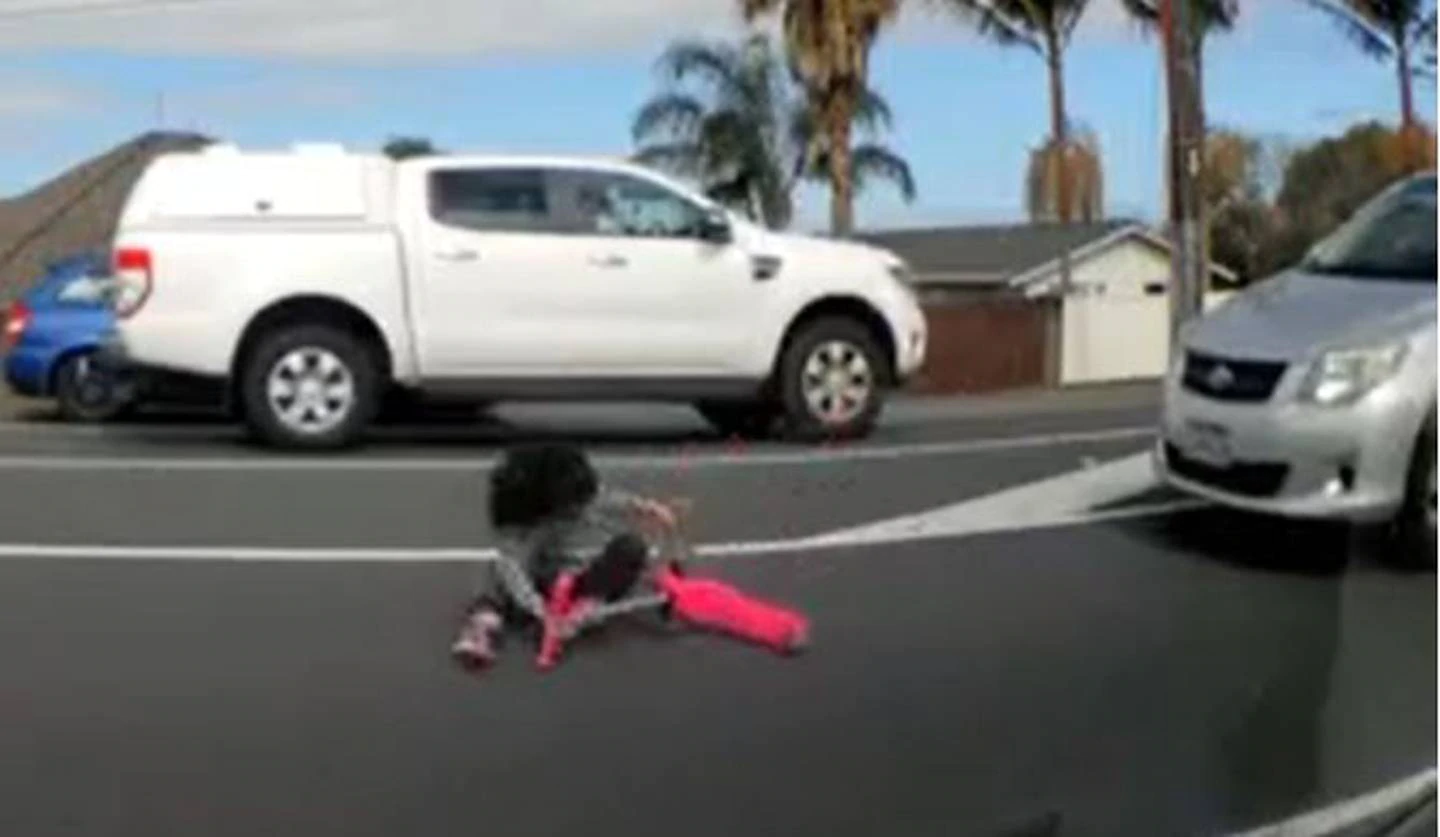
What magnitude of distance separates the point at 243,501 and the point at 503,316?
290 millimetres

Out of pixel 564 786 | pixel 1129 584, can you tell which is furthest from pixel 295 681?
pixel 1129 584

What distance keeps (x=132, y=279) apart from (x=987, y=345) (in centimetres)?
70

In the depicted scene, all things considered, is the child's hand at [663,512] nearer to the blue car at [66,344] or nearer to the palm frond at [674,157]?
the palm frond at [674,157]

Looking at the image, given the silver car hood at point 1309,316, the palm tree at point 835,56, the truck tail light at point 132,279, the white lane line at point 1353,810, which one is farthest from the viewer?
the white lane line at point 1353,810

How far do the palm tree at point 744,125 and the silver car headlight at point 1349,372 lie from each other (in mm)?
548

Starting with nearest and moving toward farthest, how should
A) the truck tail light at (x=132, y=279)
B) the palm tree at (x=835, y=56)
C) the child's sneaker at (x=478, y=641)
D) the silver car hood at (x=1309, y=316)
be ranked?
the palm tree at (x=835, y=56), the truck tail light at (x=132, y=279), the child's sneaker at (x=478, y=641), the silver car hood at (x=1309, y=316)

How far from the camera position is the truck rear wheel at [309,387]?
196cm

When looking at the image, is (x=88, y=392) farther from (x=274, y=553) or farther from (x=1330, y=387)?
(x=1330, y=387)

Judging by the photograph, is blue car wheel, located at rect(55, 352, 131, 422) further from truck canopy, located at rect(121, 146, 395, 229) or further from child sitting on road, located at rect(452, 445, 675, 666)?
child sitting on road, located at rect(452, 445, 675, 666)

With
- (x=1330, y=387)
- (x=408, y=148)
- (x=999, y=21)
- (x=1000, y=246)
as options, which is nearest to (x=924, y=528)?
(x=1000, y=246)

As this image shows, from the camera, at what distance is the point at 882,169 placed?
6.11 ft

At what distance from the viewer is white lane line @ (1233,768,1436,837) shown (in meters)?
2.26

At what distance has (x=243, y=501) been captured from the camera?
201cm

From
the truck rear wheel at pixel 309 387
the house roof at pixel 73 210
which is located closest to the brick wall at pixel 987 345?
the truck rear wheel at pixel 309 387
